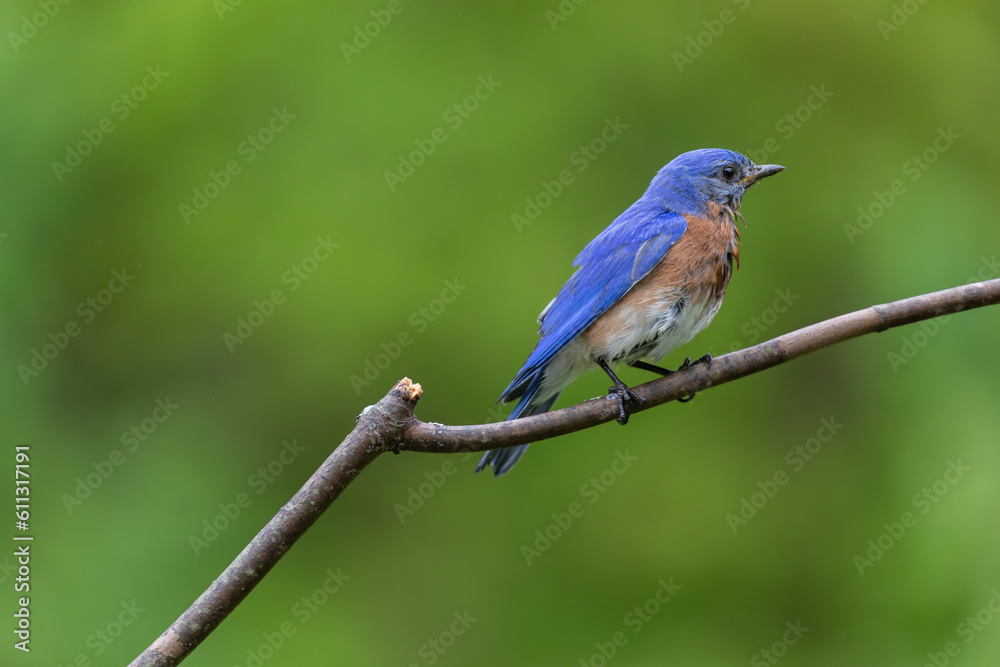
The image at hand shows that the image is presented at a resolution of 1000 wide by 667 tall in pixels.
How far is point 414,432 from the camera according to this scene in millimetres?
2549

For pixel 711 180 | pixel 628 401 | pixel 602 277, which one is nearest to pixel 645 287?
pixel 602 277

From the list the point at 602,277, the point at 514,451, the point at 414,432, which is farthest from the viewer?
the point at 602,277

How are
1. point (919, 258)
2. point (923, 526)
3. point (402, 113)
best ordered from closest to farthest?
1. point (923, 526)
2. point (919, 258)
3. point (402, 113)

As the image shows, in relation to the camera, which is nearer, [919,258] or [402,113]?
[919,258]

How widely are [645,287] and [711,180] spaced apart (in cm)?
67

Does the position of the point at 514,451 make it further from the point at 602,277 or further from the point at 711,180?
the point at 711,180

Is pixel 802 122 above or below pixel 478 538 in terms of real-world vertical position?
above

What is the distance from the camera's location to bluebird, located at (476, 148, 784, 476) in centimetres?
366

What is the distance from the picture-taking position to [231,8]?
5.50 m

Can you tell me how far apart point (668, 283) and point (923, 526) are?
215 centimetres

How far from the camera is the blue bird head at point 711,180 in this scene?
4.00 m

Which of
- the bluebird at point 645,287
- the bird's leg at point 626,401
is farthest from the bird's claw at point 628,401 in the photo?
the bluebird at point 645,287

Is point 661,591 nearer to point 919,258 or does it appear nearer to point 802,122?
point 919,258

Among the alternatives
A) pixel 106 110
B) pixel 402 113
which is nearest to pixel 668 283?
pixel 402 113
